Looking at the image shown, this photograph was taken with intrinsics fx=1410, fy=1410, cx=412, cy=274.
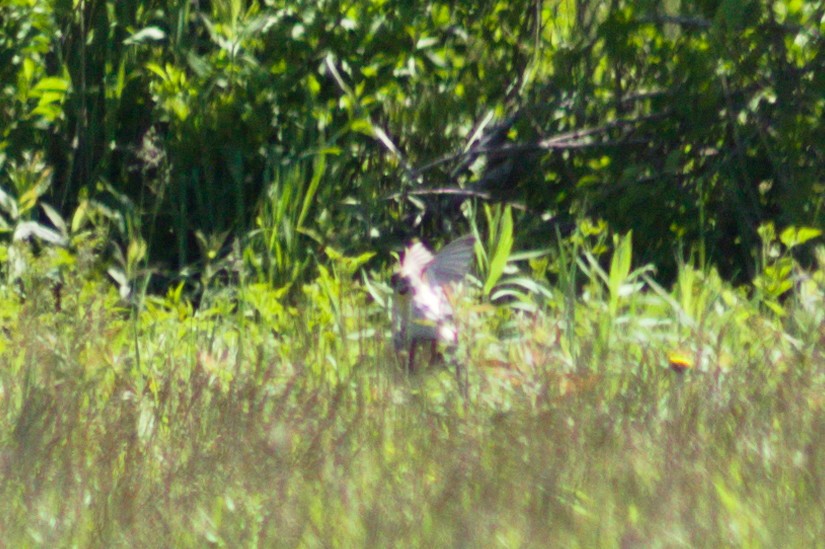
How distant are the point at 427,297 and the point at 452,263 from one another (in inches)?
5.5

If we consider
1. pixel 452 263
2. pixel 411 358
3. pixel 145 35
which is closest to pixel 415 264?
pixel 452 263

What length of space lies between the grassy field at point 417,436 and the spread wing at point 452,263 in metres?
0.10

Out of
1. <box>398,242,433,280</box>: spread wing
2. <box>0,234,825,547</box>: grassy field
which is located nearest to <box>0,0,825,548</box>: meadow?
<box>0,234,825,547</box>: grassy field

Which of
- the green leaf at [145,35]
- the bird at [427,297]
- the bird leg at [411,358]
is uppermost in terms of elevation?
the green leaf at [145,35]

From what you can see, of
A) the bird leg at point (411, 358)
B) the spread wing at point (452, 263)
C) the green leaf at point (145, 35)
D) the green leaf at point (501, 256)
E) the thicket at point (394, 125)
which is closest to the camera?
the bird leg at point (411, 358)

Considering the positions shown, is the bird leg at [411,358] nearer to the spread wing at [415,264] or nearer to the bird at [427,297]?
the bird at [427,297]

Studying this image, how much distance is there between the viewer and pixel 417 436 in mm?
2869

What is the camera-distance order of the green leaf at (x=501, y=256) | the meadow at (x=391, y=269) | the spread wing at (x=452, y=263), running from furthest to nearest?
the green leaf at (x=501, y=256) < the spread wing at (x=452, y=263) < the meadow at (x=391, y=269)

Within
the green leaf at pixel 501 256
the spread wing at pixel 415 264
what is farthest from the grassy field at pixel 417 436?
the green leaf at pixel 501 256

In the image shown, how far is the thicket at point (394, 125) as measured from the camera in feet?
15.1

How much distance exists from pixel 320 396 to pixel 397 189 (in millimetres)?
2079

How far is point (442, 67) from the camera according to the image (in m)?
4.84

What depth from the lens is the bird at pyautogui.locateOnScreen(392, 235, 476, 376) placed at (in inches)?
138

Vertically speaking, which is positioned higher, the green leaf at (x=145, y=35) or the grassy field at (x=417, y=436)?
the green leaf at (x=145, y=35)
